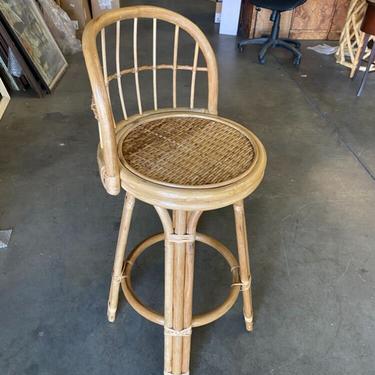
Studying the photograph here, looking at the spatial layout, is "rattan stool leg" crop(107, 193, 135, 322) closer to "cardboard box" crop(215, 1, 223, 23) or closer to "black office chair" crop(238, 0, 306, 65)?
"black office chair" crop(238, 0, 306, 65)

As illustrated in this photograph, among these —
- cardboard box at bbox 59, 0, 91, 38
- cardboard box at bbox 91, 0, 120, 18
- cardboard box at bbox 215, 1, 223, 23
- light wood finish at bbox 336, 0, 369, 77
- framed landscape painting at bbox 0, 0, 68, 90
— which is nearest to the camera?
framed landscape painting at bbox 0, 0, 68, 90

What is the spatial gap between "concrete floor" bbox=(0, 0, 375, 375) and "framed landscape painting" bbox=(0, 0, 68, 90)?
33 cm

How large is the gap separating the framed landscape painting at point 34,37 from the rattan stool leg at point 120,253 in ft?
6.51

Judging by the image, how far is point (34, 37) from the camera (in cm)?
270

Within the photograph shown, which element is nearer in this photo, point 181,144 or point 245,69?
point 181,144

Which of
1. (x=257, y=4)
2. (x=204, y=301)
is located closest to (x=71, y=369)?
(x=204, y=301)

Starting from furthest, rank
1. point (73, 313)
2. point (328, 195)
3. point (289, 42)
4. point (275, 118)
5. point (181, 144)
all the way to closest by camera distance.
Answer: point (289, 42) → point (275, 118) → point (328, 195) → point (73, 313) → point (181, 144)

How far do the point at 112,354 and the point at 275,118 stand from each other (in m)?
1.92

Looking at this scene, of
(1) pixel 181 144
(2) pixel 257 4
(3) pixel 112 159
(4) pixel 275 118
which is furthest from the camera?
(2) pixel 257 4

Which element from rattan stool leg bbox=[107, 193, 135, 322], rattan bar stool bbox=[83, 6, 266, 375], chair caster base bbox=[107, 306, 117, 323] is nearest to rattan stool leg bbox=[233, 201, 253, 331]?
rattan bar stool bbox=[83, 6, 266, 375]

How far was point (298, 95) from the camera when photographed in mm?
2863

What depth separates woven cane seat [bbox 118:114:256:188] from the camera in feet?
2.65

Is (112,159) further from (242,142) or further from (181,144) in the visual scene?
(242,142)

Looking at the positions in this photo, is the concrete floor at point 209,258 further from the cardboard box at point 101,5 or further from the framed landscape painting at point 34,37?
the cardboard box at point 101,5
